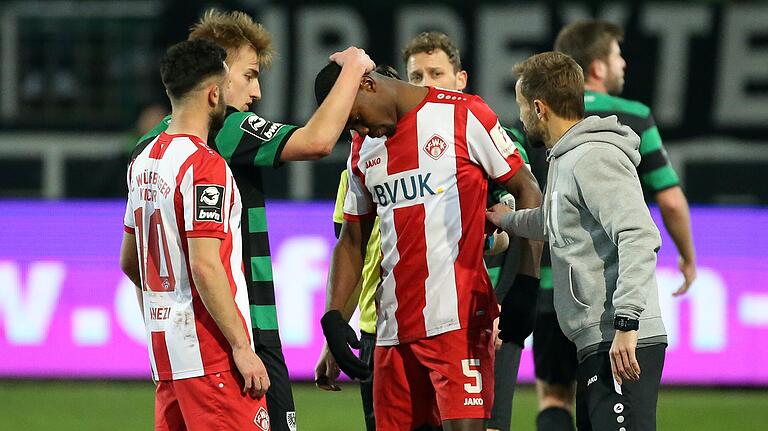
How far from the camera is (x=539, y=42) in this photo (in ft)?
35.3

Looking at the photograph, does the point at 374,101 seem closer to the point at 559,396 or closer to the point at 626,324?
the point at 626,324

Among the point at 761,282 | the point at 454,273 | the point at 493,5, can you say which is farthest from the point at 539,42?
the point at 454,273

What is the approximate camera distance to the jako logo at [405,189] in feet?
13.4

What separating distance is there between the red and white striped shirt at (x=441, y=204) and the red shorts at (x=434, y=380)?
0.05 metres

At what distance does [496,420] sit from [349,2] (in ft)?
21.9

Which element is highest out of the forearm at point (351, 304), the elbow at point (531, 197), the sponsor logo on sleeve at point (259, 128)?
the sponsor logo on sleeve at point (259, 128)

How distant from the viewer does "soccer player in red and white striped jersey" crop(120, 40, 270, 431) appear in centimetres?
368

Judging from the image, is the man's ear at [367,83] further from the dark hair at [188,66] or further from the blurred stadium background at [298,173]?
the blurred stadium background at [298,173]

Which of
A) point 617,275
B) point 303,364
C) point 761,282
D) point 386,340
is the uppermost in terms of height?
point 617,275

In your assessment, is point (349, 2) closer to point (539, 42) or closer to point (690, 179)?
point (539, 42)

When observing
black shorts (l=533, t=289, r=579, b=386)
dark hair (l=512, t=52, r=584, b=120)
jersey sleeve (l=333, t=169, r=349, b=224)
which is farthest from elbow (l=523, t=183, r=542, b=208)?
black shorts (l=533, t=289, r=579, b=386)

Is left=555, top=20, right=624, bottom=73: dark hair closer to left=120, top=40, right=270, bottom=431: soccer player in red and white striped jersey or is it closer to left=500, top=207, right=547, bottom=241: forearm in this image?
left=500, top=207, right=547, bottom=241: forearm

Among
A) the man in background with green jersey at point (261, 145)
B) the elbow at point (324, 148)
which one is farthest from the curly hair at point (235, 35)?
the elbow at point (324, 148)

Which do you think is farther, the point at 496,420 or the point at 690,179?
the point at 690,179
